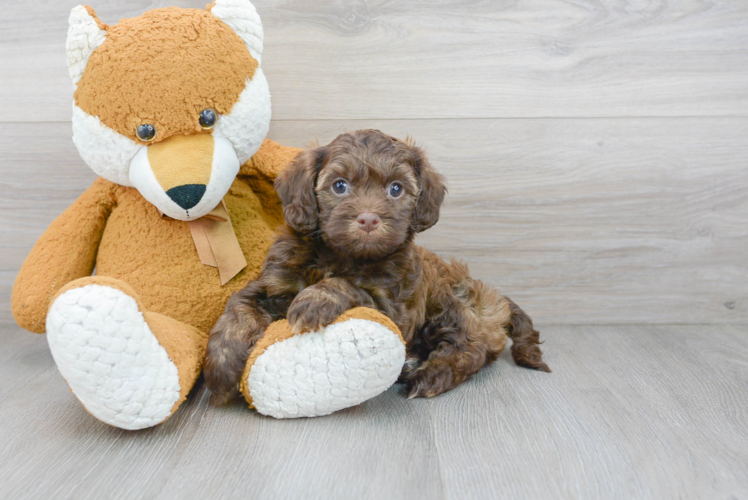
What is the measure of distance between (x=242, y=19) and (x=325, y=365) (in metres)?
1.10

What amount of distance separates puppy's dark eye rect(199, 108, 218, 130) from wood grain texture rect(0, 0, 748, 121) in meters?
0.62

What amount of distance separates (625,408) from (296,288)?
1068mm

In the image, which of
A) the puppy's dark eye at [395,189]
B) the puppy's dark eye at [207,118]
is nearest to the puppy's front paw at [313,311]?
the puppy's dark eye at [395,189]

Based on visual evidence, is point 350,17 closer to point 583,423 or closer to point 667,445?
point 583,423

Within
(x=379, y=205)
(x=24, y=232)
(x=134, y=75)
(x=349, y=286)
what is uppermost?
(x=134, y=75)

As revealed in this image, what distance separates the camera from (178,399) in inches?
61.4

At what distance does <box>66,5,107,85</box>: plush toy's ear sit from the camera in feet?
5.53

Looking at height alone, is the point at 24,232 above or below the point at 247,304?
below

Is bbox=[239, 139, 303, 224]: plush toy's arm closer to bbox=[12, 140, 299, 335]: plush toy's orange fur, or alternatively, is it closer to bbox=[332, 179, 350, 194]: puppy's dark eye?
bbox=[12, 140, 299, 335]: plush toy's orange fur

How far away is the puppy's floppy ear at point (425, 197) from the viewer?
1.74 m

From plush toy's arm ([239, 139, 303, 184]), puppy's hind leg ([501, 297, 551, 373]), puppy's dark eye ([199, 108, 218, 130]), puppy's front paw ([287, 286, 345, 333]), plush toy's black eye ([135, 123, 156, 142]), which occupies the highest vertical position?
puppy's dark eye ([199, 108, 218, 130])

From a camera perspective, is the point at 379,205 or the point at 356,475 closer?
the point at 356,475

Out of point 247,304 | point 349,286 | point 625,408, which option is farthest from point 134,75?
point 625,408

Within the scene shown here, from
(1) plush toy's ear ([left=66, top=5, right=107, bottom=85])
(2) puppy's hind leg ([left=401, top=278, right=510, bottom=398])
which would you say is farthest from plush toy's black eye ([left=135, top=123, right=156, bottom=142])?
(2) puppy's hind leg ([left=401, top=278, right=510, bottom=398])
